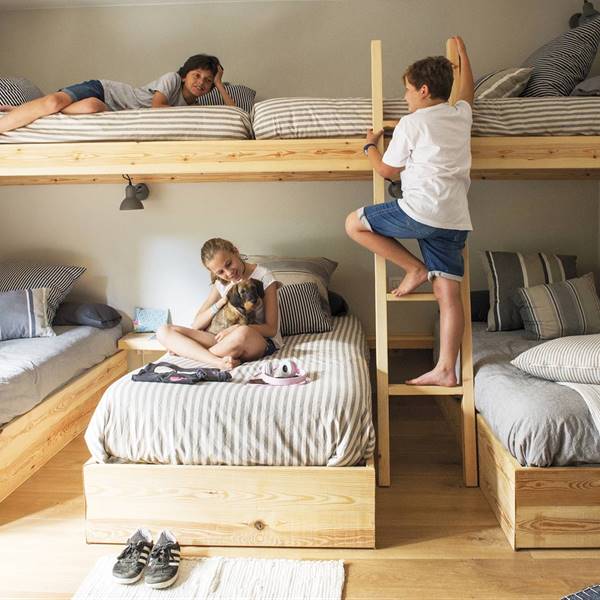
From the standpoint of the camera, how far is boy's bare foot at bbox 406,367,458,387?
2709 mm

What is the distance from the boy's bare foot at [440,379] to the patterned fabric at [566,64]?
1.30 metres

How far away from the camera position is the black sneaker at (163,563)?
1961 millimetres

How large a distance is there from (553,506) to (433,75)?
61.6 inches

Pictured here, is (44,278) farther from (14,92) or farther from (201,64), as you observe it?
(201,64)

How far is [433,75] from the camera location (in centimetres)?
247

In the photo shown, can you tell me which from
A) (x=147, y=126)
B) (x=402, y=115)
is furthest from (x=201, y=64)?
(x=402, y=115)

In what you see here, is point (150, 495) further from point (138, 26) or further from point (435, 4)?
point (435, 4)

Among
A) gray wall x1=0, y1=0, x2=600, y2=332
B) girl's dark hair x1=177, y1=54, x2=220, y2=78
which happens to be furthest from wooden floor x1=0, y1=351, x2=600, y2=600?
→ girl's dark hair x1=177, y1=54, x2=220, y2=78

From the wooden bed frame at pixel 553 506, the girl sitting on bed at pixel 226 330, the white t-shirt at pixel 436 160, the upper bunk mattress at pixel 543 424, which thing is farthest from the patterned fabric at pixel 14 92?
the wooden bed frame at pixel 553 506

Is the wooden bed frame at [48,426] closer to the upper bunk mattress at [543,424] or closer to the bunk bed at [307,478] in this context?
the bunk bed at [307,478]

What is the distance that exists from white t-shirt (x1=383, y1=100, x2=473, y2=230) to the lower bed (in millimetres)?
784

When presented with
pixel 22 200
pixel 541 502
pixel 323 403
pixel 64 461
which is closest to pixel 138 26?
pixel 22 200

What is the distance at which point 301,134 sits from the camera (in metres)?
2.68

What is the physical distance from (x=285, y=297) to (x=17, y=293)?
1.40m
